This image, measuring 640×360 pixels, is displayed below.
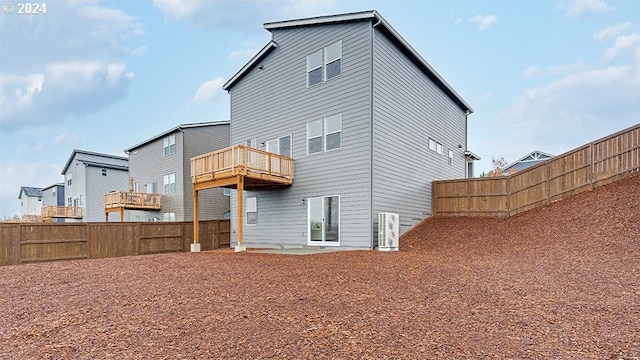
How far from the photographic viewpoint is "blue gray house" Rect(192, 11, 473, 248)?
11.6 metres

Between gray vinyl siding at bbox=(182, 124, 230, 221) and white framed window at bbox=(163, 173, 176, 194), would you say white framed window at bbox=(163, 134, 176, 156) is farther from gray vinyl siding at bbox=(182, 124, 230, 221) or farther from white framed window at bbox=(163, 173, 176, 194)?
white framed window at bbox=(163, 173, 176, 194)

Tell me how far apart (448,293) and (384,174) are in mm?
6969

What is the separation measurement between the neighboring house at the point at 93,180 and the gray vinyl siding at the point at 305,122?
21.1 metres

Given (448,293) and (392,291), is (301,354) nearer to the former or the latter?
(392,291)

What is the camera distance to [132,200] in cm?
2314

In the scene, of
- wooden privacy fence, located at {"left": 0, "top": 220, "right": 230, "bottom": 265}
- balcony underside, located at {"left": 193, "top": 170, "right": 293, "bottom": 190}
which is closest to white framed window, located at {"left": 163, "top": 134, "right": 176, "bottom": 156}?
wooden privacy fence, located at {"left": 0, "top": 220, "right": 230, "bottom": 265}

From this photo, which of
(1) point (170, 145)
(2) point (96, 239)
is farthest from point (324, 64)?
(1) point (170, 145)

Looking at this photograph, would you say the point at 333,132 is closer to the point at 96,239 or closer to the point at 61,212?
the point at 96,239

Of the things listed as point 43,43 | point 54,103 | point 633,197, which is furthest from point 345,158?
point 54,103

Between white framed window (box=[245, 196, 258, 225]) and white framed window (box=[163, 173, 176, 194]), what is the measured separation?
33.4 feet

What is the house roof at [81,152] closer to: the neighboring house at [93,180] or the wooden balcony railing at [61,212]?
the neighboring house at [93,180]

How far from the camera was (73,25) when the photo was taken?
43.1 ft

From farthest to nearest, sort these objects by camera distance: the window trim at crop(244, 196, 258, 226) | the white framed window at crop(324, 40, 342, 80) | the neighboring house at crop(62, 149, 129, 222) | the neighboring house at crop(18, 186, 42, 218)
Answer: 1. the neighboring house at crop(18, 186, 42, 218)
2. the neighboring house at crop(62, 149, 129, 222)
3. the window trim at crop(244, 196, 258, 226)
4. the white framed window at crop(324, 40, 342, 80)

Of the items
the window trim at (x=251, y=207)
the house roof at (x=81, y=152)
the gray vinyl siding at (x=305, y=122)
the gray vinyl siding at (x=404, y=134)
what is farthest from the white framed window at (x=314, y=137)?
the house roof at (x=81, y=152)
